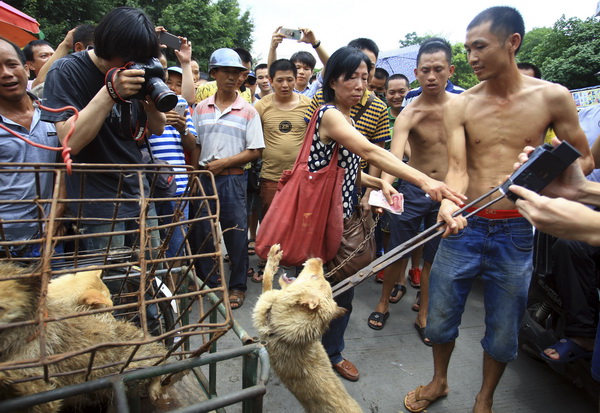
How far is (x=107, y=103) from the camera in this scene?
1896 mm

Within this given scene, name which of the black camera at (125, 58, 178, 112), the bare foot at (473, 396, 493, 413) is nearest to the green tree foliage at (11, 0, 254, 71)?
the black camera at (125, 58, 178, 112)

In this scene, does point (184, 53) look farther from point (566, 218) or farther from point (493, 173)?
point (566, 218)

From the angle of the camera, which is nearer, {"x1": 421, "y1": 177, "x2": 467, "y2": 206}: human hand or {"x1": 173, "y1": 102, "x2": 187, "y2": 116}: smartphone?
{"x1": 421, "y1": 177, "x2": 467, "y2": 206}: human hand

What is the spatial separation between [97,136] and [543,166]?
8.36 feet

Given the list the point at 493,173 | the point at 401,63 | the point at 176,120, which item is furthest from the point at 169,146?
the point at 401,63

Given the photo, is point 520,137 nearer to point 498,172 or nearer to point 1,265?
point 498,172

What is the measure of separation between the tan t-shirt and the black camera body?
2.77 m

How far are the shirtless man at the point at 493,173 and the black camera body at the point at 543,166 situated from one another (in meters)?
0.47

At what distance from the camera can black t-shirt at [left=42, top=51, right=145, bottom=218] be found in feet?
6.70

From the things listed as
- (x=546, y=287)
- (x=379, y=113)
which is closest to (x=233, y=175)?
(x=379, y=113)

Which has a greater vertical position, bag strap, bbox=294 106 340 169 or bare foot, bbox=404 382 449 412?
bag strap, bbox=294 106 340 169

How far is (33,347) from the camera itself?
1114 millimetres

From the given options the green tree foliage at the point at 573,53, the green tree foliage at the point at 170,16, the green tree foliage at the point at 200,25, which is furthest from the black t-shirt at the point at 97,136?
the green tree foliage at the point at 573,53

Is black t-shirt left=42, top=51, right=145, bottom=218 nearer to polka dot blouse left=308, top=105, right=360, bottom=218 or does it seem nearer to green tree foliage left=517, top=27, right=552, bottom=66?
polka dot blouse left=308, top=105, right=360, bottom=218
